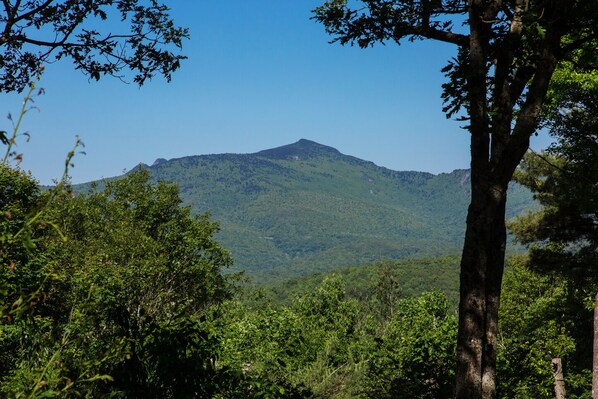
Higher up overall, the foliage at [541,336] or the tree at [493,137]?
the tree at [493,137]

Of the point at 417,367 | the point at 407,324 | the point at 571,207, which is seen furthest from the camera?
the point at 571,207

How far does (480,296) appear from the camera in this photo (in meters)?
5.61

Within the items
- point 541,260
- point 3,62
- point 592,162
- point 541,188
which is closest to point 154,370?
point 3,62

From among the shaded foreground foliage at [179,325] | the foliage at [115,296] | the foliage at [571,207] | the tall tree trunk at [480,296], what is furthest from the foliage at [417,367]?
the foliage at [571,207]

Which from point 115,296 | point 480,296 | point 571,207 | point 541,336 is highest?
point 571,207

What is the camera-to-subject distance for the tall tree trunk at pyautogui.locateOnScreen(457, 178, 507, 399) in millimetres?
5516

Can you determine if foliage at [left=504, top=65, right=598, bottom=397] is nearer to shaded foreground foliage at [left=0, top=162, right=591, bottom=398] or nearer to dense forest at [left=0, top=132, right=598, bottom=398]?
dense forest at [left=0, top=132, right=598, bottom=398]

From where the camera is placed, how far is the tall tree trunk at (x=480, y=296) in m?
5.52

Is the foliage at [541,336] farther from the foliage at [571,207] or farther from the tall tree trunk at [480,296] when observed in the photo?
the tall tree trunk at [480,296]

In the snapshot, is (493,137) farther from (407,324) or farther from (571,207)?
(571,207)

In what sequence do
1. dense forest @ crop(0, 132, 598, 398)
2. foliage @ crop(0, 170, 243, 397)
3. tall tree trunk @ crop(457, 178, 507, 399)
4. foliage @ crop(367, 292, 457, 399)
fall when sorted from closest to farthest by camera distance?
1. foliage @ crop(0, 170, 243, 397)
2. dense forest @ crop(0, 132, 598, 398)
3. tall tree trunk @ crop(457, 178, 507, 399)
4. foliage @ crop(367, 292, 457, 399)

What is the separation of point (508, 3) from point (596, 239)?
38.7 feet

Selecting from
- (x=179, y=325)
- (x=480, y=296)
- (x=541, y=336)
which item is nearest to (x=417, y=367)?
(x=480, y=296)

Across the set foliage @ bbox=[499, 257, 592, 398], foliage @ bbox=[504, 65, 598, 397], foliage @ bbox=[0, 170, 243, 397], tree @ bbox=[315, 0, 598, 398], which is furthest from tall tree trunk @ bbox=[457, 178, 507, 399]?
foliage @ bbox=[504, 65, 598, 397]
